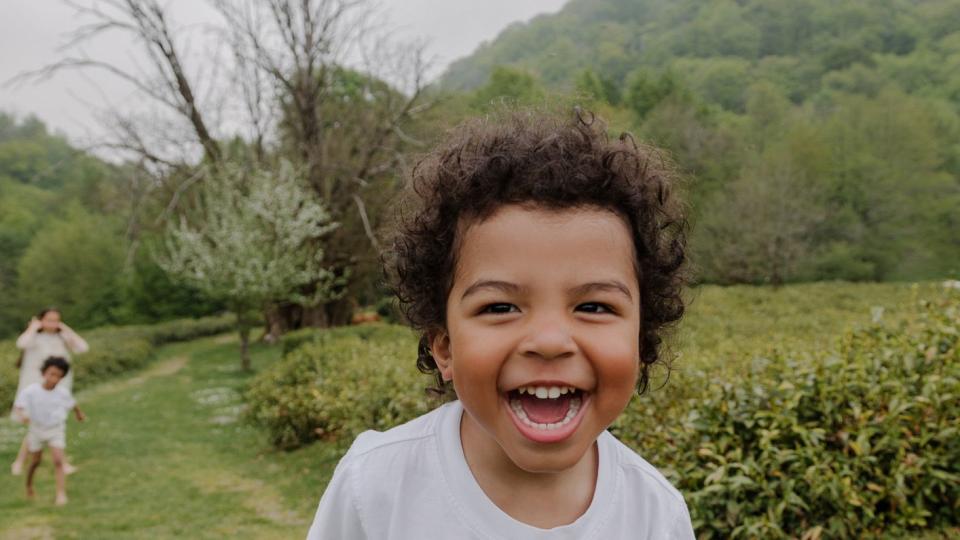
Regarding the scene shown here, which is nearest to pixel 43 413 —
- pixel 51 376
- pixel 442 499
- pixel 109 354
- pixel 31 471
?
pixel 51 376

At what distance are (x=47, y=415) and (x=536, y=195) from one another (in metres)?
6.97

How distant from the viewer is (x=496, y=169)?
4.18 feet

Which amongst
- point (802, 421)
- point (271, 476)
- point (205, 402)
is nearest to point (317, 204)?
point (205, 402)

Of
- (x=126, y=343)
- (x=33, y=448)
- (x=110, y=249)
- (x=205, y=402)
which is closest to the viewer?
(x=33, y=448)

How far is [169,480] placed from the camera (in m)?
7.74

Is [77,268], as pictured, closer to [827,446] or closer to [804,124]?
[804,124]

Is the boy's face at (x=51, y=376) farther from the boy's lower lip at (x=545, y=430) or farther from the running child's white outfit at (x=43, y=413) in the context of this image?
the boy's lower lip at (x=545, y=430)

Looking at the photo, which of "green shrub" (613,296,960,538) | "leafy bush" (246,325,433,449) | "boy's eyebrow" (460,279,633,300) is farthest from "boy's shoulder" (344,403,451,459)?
"leafy bush" (246,325,433,449)

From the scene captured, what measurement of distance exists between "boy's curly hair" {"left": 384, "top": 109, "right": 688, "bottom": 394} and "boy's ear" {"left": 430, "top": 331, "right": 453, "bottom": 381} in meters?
0.02

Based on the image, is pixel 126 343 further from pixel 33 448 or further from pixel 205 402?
pixel 33 448

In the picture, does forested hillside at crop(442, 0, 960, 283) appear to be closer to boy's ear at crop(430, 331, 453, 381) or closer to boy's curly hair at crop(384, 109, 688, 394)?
boy's curly hair at crop(384, 109, 688, 394)

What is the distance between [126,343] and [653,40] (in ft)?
154

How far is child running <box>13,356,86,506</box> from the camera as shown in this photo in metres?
6.79

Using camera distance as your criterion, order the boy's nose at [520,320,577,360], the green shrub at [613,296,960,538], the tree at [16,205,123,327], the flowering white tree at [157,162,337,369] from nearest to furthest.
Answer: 1. the boy's nose at [520,320,577,360]
2. the green shrub at [613,296,960,538]
3. the flowering white tree at [157,162,337,369]
4. the tree at [16,205,123,327]
